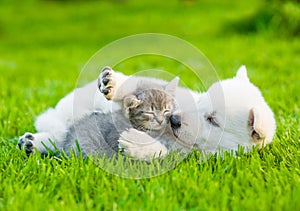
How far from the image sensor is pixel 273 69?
721 cm

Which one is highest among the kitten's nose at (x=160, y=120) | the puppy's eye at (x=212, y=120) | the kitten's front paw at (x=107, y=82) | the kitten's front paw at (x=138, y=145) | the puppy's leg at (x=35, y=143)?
the puppy's eye at (x=212, y=120)

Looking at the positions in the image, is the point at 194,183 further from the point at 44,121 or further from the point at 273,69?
the point at 273,69

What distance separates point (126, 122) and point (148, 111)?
174mm

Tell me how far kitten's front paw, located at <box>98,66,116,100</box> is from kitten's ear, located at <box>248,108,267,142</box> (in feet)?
3.30

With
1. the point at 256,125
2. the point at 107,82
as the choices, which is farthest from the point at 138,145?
the point at 256,125

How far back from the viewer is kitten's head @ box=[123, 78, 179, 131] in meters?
3.30

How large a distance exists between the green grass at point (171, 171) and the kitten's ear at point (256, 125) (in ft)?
0.42

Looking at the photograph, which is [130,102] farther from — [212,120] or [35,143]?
[35,143]

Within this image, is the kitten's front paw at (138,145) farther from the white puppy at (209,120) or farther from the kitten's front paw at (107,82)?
the kitten's front paw at (107,82)

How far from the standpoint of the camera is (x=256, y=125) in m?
3.28

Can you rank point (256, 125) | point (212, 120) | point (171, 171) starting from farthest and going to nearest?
1. point (212, 120)
2. point (256, 125)
3. point (171, 171)

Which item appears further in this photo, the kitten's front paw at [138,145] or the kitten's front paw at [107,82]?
the kitten's front paw at [107,82]

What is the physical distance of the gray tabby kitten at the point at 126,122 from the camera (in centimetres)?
328

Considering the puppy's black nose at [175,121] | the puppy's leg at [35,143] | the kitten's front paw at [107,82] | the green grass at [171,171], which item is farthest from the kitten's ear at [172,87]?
the puppy's leg at [35,143]
